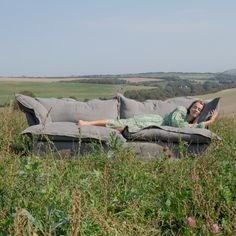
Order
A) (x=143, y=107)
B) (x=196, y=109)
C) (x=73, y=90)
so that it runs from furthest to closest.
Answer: (x=73, y=90) → (x=143, y=107) → (x=196, y=109)

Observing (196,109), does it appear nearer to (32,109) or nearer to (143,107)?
(143,107)

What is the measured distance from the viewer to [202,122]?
816 centimetres

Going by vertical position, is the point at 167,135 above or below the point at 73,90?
above

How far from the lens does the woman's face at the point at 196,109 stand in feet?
27.2

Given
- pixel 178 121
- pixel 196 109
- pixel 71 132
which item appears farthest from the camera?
pixel 196 109

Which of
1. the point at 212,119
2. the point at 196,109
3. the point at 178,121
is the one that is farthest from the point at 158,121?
the point at 212,119

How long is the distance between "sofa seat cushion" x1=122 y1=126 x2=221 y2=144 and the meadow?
7.95 feet

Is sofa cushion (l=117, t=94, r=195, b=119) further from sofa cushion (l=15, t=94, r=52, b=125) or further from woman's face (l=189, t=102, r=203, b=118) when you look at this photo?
sofa cushion (l=15, t=94, r=52, b=125)

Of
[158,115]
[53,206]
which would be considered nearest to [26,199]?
[53,206]

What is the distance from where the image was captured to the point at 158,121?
28.6ft

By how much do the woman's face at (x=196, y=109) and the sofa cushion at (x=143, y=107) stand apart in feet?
4.63

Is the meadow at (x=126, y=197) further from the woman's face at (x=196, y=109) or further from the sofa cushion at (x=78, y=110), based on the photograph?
the sofa cushion at (x=78, y=110)

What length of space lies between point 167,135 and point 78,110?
2.66 m

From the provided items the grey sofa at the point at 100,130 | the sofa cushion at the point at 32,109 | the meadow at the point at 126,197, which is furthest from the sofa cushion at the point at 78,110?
the meadow at the point at 126,197
